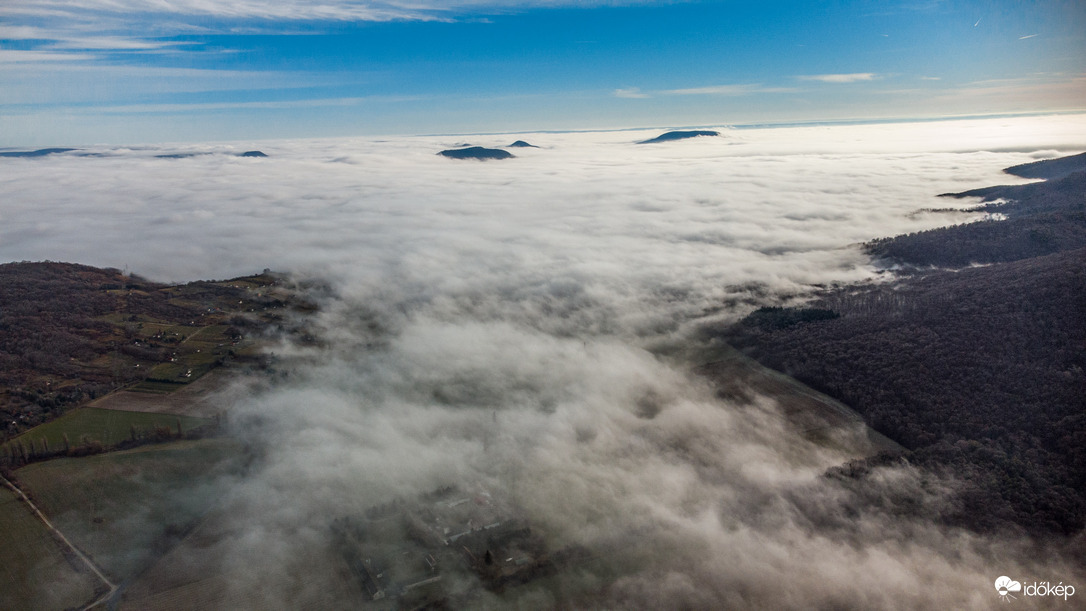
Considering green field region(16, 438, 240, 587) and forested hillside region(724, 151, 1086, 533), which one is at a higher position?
forested hillside region(724, 151, 1086, 533)

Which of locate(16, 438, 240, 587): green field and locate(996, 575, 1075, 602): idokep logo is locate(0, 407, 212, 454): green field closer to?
locate(16, 438, 240, 587): green field

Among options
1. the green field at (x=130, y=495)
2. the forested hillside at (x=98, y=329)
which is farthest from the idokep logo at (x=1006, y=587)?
the forested hillside at (x=98, y=329)

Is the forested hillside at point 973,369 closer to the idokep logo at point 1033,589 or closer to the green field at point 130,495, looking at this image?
the idokep logo at point 1033,589

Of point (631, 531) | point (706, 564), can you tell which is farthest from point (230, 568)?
point (706, 564)

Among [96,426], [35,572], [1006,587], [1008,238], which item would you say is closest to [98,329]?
[96,426]

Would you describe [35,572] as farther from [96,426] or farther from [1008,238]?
[1008,238]

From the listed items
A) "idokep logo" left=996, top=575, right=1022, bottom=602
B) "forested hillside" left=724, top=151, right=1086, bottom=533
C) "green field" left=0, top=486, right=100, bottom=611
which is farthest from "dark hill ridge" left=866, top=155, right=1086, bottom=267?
"green field" left=0, top=486, right=100, bottom=611

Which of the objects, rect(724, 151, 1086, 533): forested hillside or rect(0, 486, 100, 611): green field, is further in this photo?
rect(724, 151, 1086, 533): forested hillside
